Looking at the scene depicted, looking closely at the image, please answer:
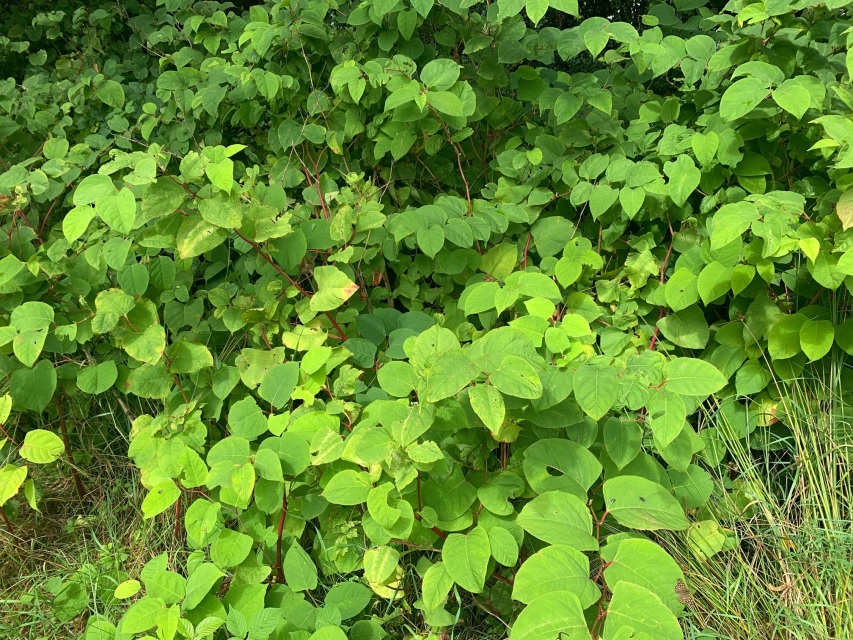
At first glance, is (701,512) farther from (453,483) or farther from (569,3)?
(569,3)

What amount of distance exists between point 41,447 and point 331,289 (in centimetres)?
93

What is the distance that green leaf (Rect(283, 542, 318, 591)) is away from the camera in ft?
5.21

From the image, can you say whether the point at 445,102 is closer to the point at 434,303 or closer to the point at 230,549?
the point at 434,303

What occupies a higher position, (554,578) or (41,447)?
(554,578)

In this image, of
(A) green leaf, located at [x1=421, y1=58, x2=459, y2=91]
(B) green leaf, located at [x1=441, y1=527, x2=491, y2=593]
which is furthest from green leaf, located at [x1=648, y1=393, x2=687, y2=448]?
(A) green leaf, located at [x1=421, y1=58, x2=459, y2=91]

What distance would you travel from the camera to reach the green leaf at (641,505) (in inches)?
54.1

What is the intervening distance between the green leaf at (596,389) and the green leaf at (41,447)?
1.44 m

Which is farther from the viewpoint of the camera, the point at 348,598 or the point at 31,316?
the point at 31,316

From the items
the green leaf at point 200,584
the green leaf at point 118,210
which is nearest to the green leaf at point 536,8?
the green leaf at point 118,210

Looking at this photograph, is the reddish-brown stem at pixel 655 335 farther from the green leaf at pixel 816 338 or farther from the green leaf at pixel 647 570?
the green leaf at pixel 647 570

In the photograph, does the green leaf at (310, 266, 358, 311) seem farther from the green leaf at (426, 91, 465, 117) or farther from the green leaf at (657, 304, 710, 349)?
the green leaf at (657, 304, 710, 349)

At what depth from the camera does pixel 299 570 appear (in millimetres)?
1603

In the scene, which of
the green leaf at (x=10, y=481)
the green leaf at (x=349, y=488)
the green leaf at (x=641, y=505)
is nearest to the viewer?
the green leaf at (x=641, y=505)

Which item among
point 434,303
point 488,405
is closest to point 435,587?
point 488,405
